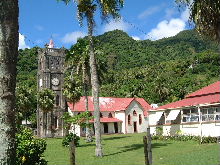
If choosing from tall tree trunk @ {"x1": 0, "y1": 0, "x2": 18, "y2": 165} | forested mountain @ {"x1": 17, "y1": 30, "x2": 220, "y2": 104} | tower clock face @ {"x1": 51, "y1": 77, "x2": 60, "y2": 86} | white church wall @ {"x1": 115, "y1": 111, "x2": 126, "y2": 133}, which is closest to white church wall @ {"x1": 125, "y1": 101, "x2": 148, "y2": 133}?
white church wall @ {"x1": 115, "y1": 111, "x2": 126, "y2": 133}

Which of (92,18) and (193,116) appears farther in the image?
(193,116)

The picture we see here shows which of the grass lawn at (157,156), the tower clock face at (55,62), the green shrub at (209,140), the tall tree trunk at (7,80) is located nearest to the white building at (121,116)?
the tower clock face at (55,62)

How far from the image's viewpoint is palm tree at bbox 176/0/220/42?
12.8m

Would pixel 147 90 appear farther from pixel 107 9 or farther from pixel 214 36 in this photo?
pixel 214 36

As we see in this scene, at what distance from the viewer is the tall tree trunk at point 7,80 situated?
19.5ft

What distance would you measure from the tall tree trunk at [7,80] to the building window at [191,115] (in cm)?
3255

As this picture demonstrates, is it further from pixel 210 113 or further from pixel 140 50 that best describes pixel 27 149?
pixel 140 50

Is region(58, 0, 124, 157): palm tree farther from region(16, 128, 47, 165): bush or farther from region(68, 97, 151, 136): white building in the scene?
region(68, 97, 151, 136): white building

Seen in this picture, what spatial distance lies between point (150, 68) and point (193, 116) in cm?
7855

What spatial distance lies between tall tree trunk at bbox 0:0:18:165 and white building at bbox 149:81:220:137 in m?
28.6

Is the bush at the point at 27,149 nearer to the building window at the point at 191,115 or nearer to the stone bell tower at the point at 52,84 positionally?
the building window at the point at 191,115

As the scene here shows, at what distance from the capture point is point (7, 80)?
6.00 metres

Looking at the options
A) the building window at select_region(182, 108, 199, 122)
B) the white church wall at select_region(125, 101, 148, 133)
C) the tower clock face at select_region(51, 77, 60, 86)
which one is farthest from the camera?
the tower clock face at select_region(51, 77, 60, 86)

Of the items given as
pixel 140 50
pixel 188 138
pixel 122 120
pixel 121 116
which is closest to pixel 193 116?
pixel 188 138
